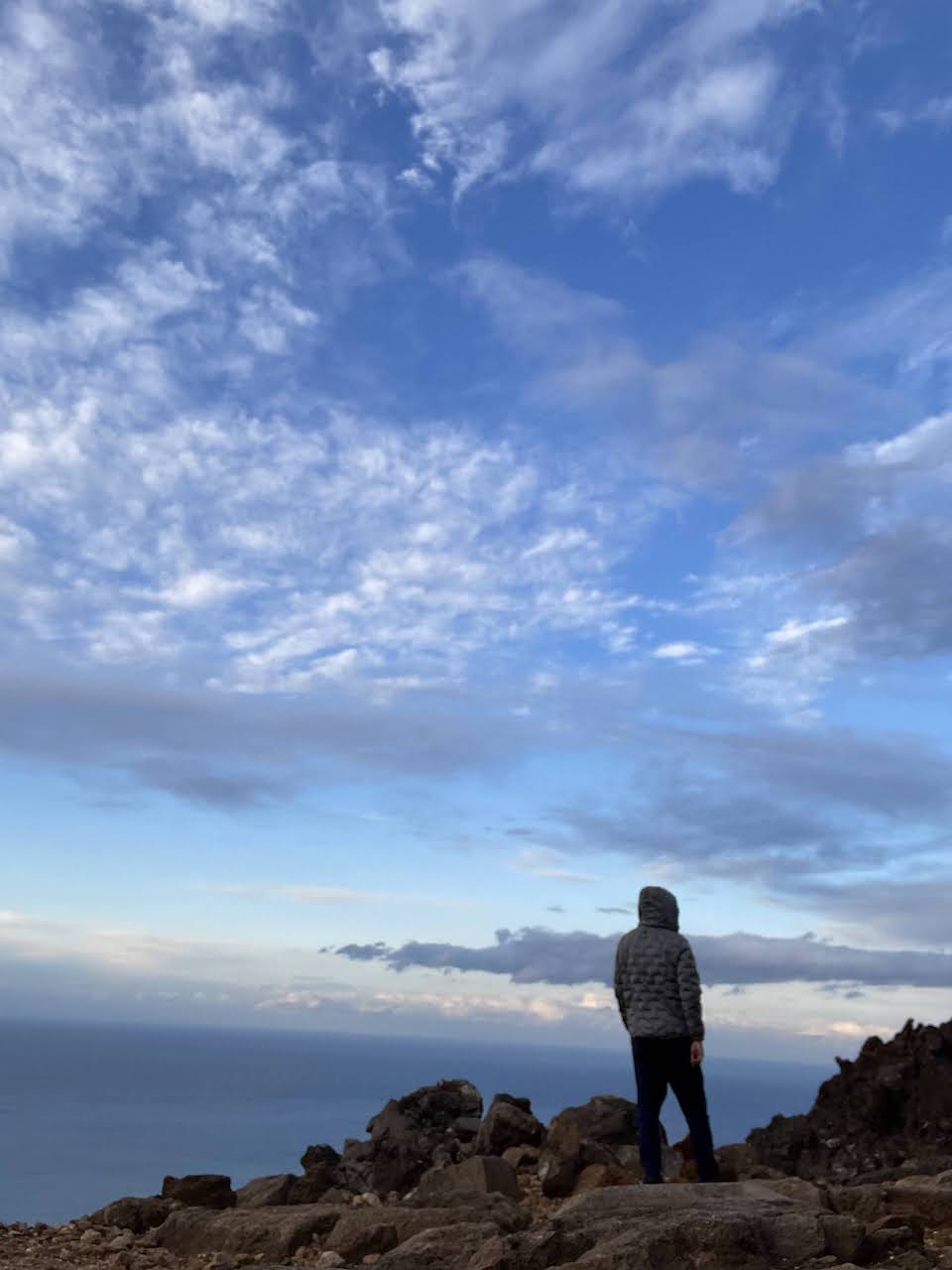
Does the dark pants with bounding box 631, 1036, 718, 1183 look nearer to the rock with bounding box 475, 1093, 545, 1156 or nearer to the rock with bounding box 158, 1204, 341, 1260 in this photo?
the rock with bounding box 158, 1204, 341, 1260

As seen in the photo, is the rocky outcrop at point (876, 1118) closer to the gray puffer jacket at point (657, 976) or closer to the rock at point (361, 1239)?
the gray puffer jacket at point (657, 976)

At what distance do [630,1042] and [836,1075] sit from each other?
6.71 metres

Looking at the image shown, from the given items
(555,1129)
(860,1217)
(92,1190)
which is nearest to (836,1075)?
(555,1129)

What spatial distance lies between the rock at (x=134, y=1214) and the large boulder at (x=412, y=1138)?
9.65 feet

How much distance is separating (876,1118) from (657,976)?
6.74 metres

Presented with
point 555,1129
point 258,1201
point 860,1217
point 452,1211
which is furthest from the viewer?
point 555,1129

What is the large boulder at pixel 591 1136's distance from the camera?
14.4 metres

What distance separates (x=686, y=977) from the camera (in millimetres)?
12875

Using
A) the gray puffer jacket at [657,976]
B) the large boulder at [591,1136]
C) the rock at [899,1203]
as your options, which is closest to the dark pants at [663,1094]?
the gray puffer jacket at [657,976]

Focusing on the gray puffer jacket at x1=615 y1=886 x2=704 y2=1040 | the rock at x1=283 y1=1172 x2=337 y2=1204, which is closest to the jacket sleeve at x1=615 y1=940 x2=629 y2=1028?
the gray puffer jacket at x1=615 y1=886 x2=704 y2=1040

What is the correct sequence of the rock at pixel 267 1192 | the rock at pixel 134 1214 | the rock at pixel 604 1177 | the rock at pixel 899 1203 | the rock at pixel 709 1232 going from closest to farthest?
the rock at pixel 709 1232 < the rock at pixel 899 1203 < the rock at pixel 134 1214 < the rock at pixel 604 1177 < the rock at pixel 267 1192

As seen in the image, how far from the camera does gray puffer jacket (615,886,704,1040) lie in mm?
12898

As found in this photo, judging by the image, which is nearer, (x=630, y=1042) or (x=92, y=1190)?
(x=630, y=1042)

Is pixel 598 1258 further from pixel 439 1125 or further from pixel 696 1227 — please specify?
pixel 439 1125
